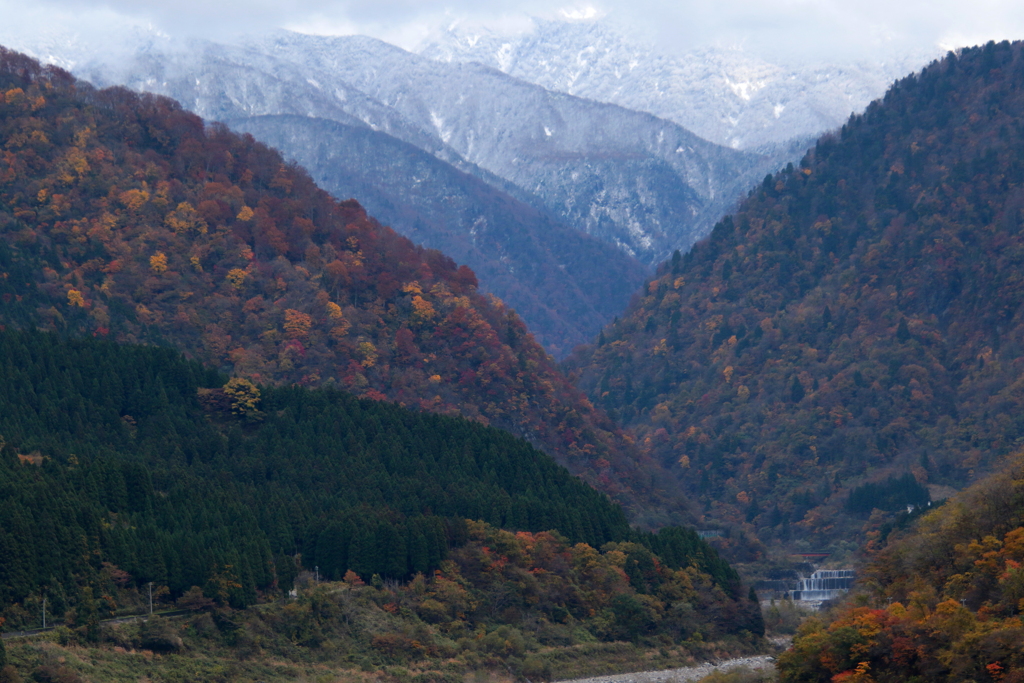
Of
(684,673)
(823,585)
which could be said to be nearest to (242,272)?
(823,585)

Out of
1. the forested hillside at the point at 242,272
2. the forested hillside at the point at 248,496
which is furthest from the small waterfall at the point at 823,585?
the forested hillside at the point at 248,496

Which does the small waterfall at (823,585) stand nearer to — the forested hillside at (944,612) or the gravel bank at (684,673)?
the gravel bank at (684,673)

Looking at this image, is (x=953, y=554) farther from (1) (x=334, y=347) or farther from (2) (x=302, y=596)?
(1) (x=334, y=347)

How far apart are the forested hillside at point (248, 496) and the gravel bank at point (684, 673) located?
4050 mm

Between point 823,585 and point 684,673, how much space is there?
1773 inches

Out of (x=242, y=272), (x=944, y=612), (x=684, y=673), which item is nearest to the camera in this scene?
(x=944, y=612)

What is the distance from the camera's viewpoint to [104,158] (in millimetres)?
156625

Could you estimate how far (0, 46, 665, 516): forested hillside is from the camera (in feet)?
477

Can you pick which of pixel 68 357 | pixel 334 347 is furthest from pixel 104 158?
pixel 68 357

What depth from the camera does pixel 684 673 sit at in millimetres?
103625

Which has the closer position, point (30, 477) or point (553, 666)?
point (30, 477)

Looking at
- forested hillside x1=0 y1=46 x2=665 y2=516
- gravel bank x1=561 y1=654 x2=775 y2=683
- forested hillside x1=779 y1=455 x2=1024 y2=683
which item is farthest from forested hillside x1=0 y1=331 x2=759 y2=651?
forested hillside x1=779 y1=455 x2=1024 y2=683

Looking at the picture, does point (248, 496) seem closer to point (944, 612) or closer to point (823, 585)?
point (944, 612)

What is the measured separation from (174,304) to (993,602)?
3795 inches
